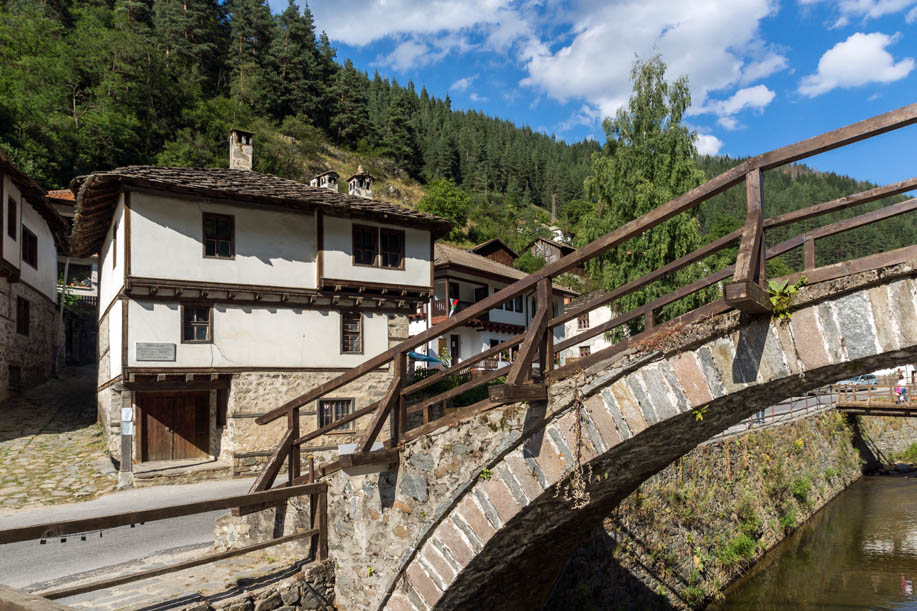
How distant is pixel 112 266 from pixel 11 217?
422 cm

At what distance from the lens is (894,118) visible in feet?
11.7

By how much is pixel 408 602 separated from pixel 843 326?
13.9 feet

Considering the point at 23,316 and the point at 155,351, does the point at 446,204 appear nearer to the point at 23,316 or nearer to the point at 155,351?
the point at 23,316

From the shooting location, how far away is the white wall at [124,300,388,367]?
48.2 ft

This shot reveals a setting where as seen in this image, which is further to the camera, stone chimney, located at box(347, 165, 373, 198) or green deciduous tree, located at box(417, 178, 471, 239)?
green deciduous tree, located at box(417, 178, 471, 239)

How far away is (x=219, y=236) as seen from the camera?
15742mm

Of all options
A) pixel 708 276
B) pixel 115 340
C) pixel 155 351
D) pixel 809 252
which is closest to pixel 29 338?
pixel 115 340

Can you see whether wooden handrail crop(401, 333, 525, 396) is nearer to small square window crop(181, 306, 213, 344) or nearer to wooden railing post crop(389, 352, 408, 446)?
wooden railing post crop(389, 352, 408, 446)

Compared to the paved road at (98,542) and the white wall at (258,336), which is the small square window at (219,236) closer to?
the white wall at (258,336)

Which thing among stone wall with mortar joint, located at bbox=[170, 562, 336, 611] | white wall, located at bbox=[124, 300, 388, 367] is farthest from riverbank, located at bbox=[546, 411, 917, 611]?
white wall, located at bbox=[124, 300, 388, 367]

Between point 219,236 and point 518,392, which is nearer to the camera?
point 518,392

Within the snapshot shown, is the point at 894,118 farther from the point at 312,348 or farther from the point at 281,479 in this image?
the point at 312,348

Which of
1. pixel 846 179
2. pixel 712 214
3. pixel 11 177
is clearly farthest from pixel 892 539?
pixel 846 179

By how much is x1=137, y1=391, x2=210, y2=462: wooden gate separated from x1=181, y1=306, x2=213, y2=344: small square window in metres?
2.40
